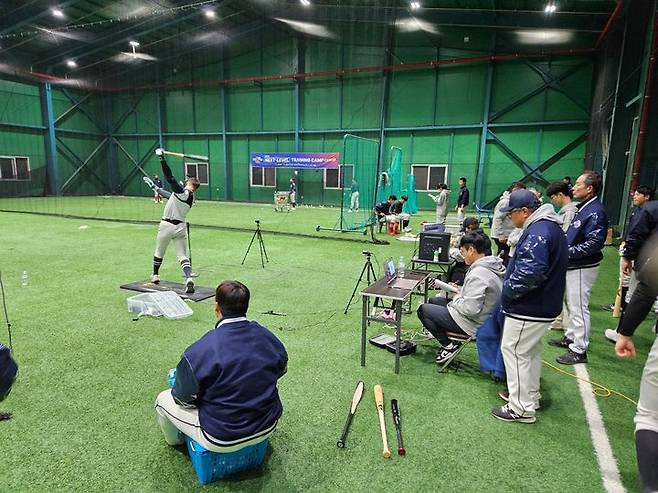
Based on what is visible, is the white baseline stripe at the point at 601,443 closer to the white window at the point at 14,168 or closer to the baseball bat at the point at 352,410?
the baseball bat at the point at 352,410

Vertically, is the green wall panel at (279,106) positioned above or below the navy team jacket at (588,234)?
above

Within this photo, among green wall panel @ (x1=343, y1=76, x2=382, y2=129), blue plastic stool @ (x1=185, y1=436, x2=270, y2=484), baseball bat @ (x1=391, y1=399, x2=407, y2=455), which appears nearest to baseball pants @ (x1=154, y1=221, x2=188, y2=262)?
blue plastic stool @ (x1=185, y1=436, x2=270, y2=484)

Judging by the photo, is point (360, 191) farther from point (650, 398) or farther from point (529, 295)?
point (650, 398)

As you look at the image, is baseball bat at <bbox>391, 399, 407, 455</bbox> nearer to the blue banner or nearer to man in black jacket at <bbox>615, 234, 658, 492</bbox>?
man in black jacket at <bbox>615, 234, 658, 492</bbox>

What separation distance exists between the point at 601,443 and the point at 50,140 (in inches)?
1315

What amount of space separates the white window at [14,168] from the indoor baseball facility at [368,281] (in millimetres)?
381

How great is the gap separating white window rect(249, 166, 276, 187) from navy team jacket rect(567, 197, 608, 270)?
23.1 m

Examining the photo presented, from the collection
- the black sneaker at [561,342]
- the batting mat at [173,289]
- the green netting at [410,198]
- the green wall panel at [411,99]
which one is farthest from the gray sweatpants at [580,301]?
the green wall panel at [411,99]

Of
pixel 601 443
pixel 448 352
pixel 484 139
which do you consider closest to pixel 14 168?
pixel 484 139

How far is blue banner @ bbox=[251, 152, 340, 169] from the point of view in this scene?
23953 mm

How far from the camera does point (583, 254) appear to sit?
445cm

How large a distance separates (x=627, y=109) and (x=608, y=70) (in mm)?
3854

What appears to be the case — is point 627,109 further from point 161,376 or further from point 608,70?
point 161,376

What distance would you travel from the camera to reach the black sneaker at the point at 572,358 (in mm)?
4586
